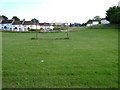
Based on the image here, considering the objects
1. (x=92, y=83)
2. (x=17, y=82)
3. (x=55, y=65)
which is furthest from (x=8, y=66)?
(x=92, y=83)

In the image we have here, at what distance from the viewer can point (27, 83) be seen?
6.77 meters

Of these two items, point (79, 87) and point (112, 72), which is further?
point (112, 72)

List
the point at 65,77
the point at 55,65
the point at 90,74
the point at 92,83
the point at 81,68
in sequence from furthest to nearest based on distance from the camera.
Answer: the point at 55,65, the point at 81,68, the point at 90,74, the point at 65,77, the point at 92,83

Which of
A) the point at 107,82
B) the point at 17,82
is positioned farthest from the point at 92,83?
the point at 17,82

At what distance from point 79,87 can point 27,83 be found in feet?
4.67

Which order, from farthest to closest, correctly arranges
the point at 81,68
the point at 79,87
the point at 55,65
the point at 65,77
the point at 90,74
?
the point at 55,65 < the point at 81,68 < the point at 90,74 < the point at 65,77 < the point at 79,87

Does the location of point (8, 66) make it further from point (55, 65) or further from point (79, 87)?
point (79, 87)

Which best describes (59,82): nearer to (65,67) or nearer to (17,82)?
(17,82)

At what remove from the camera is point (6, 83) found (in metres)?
6.76

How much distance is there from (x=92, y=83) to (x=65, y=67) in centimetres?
263

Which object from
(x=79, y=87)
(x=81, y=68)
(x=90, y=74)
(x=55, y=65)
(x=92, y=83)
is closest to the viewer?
(x=79, y=87)

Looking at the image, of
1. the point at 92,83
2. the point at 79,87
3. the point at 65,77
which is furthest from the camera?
the point at 65,77

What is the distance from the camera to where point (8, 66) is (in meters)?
9.41

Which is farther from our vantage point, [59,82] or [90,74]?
[90,74]
